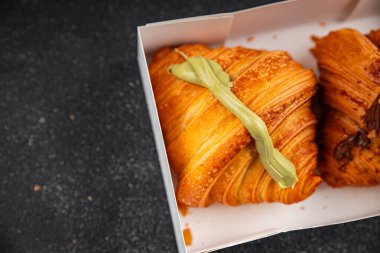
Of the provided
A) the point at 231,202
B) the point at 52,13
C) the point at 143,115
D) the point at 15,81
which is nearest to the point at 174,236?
the point at 231,202

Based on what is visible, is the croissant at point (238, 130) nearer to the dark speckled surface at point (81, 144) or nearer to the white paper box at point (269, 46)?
the white paper box at point (269, 46)

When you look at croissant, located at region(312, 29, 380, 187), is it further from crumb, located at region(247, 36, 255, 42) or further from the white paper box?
crumb, located at region(247, 36, 255, 42)

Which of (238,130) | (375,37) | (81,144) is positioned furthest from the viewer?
(81,144)

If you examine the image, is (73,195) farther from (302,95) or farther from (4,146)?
(302,95)

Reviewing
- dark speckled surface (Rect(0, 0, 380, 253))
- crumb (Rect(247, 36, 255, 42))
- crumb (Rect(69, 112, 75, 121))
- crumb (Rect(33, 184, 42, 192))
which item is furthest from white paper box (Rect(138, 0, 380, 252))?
crumb (Rect(33, 184, 42, 192))

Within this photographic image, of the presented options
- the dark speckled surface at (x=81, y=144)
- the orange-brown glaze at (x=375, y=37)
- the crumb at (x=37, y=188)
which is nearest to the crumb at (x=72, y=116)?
the dark speckled surface at (x=81, y=144)

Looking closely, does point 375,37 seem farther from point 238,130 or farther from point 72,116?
point 72,116

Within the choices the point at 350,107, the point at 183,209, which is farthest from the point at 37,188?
the point at 350,107

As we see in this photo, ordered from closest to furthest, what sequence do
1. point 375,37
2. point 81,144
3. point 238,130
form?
point 238,130 < point 375,37 < point 81,144
